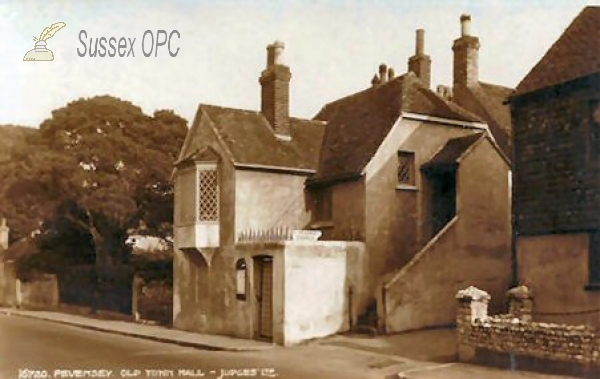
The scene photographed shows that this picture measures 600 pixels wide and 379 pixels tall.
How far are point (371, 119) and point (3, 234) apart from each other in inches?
312

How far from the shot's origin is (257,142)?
15562mm

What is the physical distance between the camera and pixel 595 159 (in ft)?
35.2

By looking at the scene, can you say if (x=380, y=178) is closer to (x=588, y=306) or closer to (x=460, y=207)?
(x=460, y=207)

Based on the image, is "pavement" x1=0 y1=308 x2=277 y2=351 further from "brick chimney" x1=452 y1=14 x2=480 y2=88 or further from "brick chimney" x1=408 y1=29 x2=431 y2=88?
"brick chimney" x1=452 y1=14 x2=480 y2=88

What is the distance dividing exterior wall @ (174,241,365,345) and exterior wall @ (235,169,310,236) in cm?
72

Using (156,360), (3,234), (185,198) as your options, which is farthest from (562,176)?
(3,234)

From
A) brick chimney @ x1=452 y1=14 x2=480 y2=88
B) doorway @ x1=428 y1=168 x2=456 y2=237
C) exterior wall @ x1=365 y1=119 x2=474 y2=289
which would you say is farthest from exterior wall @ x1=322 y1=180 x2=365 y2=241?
brick chimney @ x1=452 y1=14 x2=480 y2=88

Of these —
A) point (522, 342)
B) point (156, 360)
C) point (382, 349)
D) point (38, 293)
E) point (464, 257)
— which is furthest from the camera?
point (38, 293)

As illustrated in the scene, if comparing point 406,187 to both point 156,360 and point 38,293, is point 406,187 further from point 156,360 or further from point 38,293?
point 38,293

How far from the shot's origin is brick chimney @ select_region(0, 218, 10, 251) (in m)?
14.3

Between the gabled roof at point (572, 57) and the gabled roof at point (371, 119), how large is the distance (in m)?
3.73

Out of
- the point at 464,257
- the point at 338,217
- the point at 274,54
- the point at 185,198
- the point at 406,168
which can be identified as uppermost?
the point at 274,54

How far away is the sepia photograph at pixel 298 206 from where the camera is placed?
9.73 meters

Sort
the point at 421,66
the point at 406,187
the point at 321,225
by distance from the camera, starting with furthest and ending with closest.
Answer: the point at 421,66, the point at 321,225, the point at 406,187
